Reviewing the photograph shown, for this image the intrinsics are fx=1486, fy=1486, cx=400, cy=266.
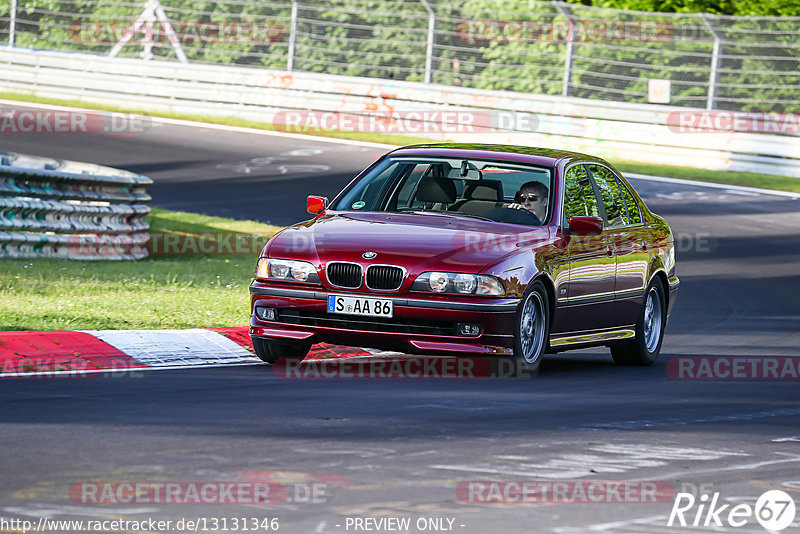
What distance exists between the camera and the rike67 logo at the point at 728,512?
5.70m

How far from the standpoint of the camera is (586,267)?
10.5 m

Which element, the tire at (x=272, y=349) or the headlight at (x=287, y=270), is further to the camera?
the tire at (x=272, y=349)

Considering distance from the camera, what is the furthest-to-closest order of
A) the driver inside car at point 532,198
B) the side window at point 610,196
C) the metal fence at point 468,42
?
the metal fence at point 468,42
the side window at point 610,196
the driver inside car at point 532,198

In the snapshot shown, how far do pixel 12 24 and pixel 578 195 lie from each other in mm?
24315

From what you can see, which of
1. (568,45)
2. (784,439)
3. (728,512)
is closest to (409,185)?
(784,439)

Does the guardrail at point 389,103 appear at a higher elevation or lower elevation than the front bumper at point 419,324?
lower

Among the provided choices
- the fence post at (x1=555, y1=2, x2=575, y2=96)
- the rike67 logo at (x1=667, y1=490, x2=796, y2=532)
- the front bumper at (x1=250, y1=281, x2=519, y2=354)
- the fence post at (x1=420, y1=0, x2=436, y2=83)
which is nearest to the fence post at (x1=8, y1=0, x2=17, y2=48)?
the fence post at (x1=420, y1=0, x2=436, y2=83)

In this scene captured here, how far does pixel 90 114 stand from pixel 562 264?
2012 centimetres

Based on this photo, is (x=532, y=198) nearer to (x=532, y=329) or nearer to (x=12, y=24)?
(x=532, y=329)

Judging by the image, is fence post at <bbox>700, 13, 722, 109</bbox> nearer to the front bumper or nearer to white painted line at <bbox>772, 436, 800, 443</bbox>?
the front bumper

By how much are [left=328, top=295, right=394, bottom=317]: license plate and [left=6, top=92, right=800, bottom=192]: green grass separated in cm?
1627

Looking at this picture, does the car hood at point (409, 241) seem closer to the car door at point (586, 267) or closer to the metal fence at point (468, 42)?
the car door at point (586, 267)

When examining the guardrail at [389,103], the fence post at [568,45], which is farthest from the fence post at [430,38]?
the fence post at [568,45]

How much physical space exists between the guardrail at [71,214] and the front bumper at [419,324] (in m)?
6.41
